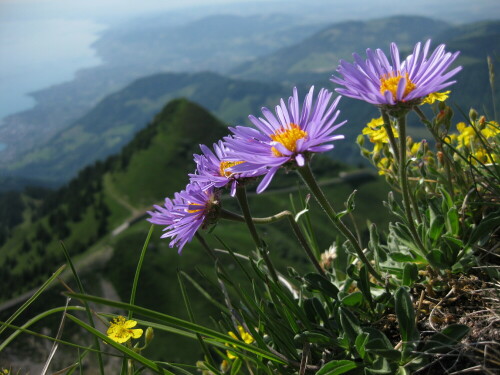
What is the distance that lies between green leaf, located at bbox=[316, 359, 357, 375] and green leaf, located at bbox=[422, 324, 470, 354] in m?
0.51

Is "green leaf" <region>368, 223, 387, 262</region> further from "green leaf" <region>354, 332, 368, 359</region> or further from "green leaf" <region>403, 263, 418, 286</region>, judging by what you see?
"green leaf" <region>354, 332, 368, 359</region>

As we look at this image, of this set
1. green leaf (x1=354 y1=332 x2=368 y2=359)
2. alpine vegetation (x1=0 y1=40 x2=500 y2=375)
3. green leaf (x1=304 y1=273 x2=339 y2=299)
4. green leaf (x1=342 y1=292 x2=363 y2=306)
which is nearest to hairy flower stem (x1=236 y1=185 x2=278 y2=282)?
alpine vegetation (x1=0 y1=40 x2=500 y2=375)

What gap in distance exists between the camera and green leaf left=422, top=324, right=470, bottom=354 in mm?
2727

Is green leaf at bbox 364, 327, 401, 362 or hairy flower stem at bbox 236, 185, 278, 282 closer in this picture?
green leaf at bbox 364, 327, 401, 362

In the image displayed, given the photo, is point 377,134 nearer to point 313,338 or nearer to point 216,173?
point 216,173

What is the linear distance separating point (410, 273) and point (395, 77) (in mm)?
1568

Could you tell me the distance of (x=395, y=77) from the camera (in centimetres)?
316

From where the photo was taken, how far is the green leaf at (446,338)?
2727 millimetres

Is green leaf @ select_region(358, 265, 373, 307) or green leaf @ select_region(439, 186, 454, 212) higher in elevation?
green leaf @ select_region(439, 186, 454, 212)

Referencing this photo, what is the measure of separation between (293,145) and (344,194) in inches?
6884

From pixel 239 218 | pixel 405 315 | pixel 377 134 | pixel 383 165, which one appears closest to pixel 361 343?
pixel 405 315

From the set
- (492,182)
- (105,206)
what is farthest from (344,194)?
(492,182)

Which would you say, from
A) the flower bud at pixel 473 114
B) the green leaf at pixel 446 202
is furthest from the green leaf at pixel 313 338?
the flower bud at pixel 473 114

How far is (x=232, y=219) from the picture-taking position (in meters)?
3.40
